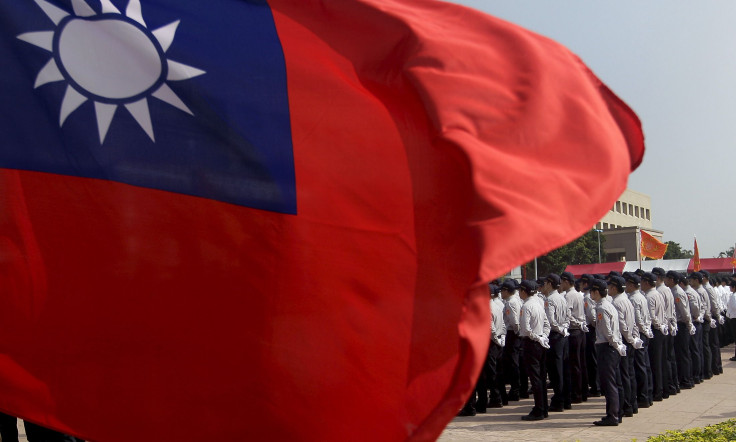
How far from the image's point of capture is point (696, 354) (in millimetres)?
15430

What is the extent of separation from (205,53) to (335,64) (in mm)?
587

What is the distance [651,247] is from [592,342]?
19432 mm

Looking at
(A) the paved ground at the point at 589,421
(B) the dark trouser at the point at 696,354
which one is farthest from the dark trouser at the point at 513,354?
(B) the dark trouser at the point at 696,354

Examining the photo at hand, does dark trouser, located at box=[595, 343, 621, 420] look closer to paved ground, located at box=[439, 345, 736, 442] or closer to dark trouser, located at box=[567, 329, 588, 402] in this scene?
paved ground, located at box=[439, 345, 736, 442]

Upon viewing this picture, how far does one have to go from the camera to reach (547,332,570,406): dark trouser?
12289 mm

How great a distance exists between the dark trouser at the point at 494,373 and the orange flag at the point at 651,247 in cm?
2044

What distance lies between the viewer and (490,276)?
272cm

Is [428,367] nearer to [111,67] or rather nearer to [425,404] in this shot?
[425,404]

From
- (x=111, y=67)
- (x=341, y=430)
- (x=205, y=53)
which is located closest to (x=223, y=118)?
(x=205, y=53)

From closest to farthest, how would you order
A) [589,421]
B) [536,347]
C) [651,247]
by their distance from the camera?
[589,421]
[536,347]
[651,247]

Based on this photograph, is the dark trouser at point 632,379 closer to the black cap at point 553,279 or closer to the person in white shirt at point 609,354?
the person in white shirt at point 609,354

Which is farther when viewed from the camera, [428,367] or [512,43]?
[512,43]

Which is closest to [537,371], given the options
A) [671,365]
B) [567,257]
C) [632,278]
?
[632,278]

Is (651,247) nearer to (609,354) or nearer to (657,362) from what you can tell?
(657,362)
